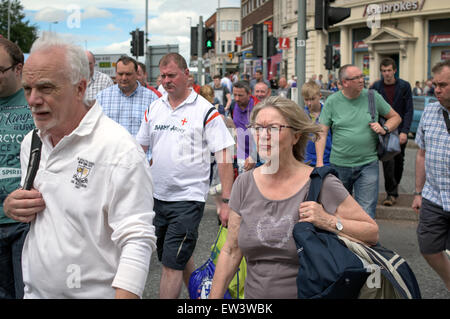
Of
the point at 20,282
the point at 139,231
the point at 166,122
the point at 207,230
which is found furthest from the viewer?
the point at 207,230

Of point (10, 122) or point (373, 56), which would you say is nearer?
point (10, 122)

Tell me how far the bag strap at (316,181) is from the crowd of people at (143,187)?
1.1 inches

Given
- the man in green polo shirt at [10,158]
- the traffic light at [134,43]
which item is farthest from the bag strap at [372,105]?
the traffic light at [134,43]

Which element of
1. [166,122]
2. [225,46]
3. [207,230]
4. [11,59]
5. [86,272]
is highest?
[225,46]

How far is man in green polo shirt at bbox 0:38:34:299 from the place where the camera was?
348 centimetres

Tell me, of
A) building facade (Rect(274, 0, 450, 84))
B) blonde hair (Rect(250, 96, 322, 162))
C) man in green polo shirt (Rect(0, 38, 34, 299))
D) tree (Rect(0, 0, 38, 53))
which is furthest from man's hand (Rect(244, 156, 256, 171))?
tree (Rect(0, 0, 38, 53))

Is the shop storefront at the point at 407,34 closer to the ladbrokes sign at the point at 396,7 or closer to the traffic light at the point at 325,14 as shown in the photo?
the ladbrokes sign at the point at 396,7

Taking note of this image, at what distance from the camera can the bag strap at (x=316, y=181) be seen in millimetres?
2873

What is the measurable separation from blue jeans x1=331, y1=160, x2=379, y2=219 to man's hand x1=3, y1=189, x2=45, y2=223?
4525 millimetres

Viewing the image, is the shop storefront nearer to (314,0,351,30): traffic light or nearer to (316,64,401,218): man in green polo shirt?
(314,0,351,30): traffic light

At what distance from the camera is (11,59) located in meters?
3.57

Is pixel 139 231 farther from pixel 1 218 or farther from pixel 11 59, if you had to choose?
pixel 11 59

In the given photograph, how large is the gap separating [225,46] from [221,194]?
381 feet
